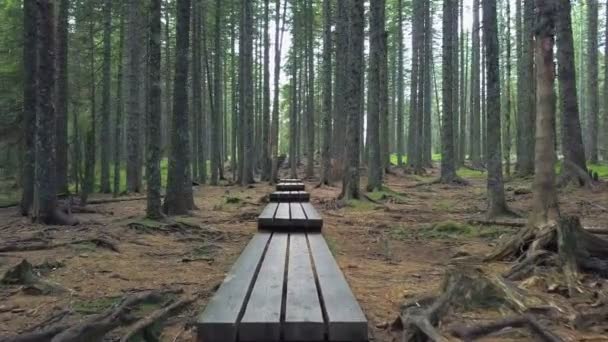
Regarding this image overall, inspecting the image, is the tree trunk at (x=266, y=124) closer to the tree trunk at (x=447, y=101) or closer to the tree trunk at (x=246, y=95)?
the tree trunk at (x=246, y=95)

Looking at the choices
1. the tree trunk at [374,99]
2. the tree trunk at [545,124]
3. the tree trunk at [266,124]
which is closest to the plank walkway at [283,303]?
the tree trunk at [545,124]

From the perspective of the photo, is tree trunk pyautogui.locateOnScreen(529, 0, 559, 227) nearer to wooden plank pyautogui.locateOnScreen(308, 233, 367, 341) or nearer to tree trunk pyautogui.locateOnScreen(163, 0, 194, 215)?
wooden plank pyautogui.locateOnScreen(308, 233, 367, 341)

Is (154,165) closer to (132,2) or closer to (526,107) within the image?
(132,2)

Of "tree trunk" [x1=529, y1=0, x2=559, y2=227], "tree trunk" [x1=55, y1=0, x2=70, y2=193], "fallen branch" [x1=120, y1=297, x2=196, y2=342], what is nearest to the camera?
"fallen branch" [x1=120, y1=297, x2=196, y2=342]

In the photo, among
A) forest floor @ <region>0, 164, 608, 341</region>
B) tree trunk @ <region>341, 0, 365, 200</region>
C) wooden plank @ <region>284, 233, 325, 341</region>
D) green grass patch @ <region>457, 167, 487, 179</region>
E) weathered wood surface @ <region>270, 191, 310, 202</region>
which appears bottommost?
forest floor @ <region>0, 164, 608, 341</region>

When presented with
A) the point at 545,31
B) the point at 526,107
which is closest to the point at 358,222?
the point at 545,31

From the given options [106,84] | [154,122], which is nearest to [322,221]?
[154,122]

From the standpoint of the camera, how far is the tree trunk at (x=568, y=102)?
1291 centimetres

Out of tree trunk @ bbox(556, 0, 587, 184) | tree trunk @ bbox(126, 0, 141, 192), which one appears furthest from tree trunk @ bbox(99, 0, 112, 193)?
tree trunk @ bbox(556, 0, 587, 184)

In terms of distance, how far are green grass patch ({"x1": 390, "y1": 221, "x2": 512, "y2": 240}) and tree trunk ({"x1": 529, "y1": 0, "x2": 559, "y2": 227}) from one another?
2234mm

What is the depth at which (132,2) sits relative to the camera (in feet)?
57.4

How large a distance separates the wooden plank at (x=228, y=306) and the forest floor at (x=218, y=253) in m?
0.51

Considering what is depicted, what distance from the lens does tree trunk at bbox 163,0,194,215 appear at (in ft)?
36.3

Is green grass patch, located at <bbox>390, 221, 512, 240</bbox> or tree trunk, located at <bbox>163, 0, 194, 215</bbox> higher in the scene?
tree trunk, located at <bbox>163, 0, 194, 215</bbox>
